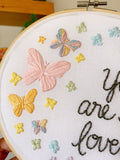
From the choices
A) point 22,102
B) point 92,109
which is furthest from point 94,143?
point 22,102

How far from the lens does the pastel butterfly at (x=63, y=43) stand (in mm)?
522

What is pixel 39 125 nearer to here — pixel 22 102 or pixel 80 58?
pixel 22 102

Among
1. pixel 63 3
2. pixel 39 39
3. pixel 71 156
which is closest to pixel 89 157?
pixel 71 156

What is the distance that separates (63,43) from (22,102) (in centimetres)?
15

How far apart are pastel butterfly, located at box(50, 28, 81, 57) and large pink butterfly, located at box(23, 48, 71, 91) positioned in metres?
0.02

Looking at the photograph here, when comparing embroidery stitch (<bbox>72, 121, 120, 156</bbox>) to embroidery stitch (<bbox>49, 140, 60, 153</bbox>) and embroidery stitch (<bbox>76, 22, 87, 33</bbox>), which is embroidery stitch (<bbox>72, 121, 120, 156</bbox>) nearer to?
embroidery stitch (<bbox>49, 140, 60, 153</bbox>)

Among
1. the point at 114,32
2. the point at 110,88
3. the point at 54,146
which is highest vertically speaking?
the point at 114,32

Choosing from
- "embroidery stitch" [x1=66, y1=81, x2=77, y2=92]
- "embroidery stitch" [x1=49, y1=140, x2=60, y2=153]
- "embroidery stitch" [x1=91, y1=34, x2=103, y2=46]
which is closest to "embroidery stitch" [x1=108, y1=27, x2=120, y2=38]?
"embroidery stitch" [x1=91, y1=34, x2=103, y2=46]

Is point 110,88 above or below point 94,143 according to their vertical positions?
above

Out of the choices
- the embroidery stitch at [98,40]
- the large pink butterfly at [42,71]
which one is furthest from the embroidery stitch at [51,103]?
the embroidery stitch at [98,40]

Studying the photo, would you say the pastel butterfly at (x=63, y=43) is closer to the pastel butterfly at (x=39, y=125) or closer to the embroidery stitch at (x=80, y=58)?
the embroidery stitch at (x=80, y=58)

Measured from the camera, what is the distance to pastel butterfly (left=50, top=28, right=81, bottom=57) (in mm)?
522

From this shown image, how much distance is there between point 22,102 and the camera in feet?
1.74

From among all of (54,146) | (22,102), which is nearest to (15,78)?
(22,102)
